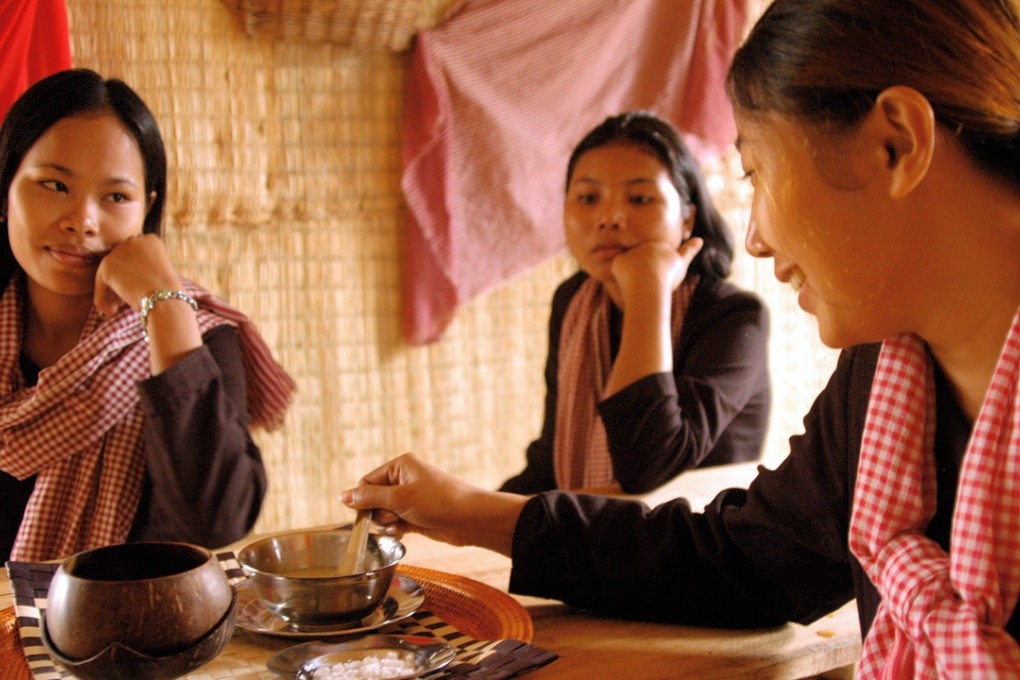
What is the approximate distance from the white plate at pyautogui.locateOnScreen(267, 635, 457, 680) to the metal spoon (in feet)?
0.42

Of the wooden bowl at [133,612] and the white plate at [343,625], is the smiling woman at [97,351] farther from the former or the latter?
the wooden bowl at [133,612]

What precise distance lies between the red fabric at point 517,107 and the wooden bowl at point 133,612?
194 cm

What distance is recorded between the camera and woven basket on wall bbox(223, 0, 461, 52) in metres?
2.35

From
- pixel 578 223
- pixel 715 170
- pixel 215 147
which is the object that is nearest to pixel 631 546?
pixel 578 223

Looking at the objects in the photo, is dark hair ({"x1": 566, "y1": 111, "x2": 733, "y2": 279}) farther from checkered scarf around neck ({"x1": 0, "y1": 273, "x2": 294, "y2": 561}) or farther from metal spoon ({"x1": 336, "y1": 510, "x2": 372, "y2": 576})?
metal spoon ({"x1": 336, "y1": 510, "x2": 372, "y2": 576})

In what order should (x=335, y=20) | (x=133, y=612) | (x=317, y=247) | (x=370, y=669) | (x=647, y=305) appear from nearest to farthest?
1. (x=133, y=612)
2. (x=370, y=669)
3. (x=647, y=305)
4. (x=335, y=20)
5. (x=317, y=247)

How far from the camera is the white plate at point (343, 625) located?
87 centimetres

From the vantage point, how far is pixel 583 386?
2.07 meters

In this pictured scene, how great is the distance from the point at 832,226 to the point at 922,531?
9.8 inches

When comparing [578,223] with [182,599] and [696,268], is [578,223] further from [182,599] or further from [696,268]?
[182,599]

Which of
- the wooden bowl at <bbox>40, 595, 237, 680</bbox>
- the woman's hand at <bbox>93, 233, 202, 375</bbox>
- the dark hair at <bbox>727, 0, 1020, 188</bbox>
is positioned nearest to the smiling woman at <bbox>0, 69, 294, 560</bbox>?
the woman's hand at <bbox>93, 233, 202, 375</bbox>

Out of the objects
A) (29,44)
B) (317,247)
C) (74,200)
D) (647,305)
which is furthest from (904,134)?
(317,247)

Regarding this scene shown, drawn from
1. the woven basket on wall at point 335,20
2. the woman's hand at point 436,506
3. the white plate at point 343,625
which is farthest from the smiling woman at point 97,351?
the woven basket on wall at point 335,20

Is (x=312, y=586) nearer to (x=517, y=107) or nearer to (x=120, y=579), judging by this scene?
(x=120, y=579)
